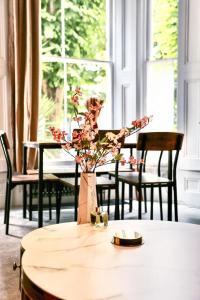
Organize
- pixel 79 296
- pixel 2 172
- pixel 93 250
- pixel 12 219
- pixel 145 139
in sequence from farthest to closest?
1. pixel 2 172
2. pixel 12 219
3. pixel 145 139
4. pixel 93 250
5. pixel 79 296

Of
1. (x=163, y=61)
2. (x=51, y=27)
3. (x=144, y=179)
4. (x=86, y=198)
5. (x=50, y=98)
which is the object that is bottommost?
(x=144, y=179)

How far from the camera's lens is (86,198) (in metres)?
1.72

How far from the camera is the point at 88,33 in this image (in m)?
5.13

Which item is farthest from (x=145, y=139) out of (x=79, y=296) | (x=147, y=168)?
(x=79, y=296)

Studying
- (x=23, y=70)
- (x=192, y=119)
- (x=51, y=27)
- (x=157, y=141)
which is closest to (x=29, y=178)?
(x=157, y=141)

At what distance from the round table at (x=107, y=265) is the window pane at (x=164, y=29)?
12.0 feet

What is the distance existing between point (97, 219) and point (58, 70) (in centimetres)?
352

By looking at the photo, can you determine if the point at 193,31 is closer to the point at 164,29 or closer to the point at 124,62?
the point at 164,29

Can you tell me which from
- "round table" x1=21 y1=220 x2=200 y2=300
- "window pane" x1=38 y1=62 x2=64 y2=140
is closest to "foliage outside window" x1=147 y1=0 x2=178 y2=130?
"window pane" x1=38 y1=62 x2=64 y2=140

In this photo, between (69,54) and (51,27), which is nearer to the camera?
(51,27)

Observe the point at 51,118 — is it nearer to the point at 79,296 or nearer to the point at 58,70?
the point at 58,70

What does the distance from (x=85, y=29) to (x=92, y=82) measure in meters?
0.65

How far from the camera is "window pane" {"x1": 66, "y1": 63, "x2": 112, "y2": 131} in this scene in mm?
5031

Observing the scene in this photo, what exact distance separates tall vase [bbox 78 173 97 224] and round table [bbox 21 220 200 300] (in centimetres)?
7
